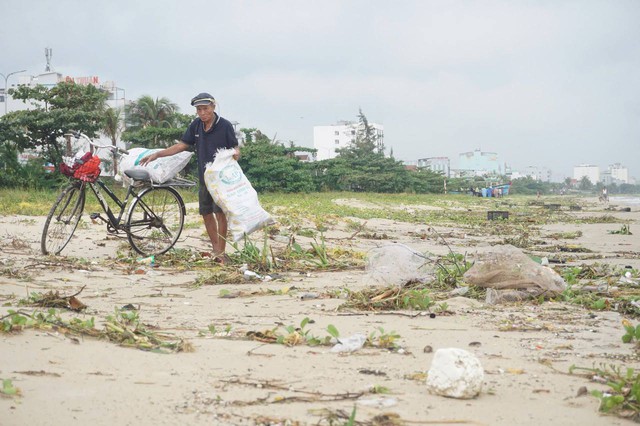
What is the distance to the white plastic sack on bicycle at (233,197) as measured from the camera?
652 cm

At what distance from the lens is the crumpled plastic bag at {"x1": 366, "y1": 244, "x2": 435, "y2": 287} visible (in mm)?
4891

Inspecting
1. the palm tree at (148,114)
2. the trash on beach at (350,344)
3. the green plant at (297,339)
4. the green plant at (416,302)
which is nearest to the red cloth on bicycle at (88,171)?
the green plant at (416,302)

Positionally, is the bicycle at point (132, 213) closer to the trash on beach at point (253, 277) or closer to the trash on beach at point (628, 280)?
the trash on beach at point (253, 277)

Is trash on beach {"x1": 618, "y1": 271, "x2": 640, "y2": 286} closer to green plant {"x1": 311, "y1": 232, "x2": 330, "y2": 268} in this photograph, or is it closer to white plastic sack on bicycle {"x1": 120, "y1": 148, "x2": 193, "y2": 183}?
green plant {"x1": 311, "y1": 232, "x2": 330, "y2": 268}

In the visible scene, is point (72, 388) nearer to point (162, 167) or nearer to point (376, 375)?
point (376, 375)

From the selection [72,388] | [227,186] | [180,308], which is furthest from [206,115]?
[72,388]

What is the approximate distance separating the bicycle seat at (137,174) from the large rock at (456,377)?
501 centimetres

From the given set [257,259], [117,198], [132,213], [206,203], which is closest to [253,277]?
[257,259]

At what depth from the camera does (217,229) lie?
690 cm

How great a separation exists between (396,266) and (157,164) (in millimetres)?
3087

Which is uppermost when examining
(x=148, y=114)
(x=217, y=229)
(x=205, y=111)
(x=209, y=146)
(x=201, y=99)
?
(x=148, y=114)

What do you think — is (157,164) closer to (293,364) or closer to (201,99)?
(201,99)

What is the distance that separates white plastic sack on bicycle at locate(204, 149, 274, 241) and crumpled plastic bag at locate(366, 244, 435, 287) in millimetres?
1769

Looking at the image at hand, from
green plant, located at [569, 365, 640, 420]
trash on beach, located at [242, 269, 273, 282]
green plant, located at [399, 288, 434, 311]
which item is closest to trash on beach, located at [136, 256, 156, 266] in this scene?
trash on beach, located at [242, 269, 273, 282]
